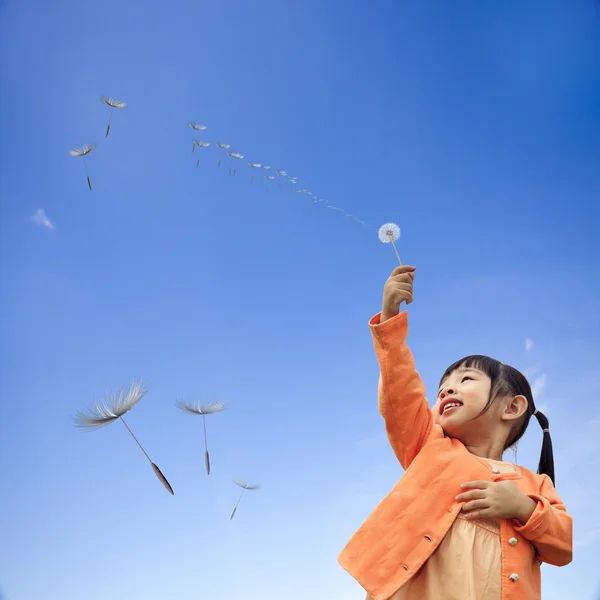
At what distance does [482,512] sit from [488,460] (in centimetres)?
38

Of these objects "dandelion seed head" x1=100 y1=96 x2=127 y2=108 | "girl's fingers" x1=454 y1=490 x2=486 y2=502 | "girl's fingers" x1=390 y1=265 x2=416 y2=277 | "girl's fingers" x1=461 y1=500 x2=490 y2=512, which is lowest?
"girl's fingers" x1=461 y1=500 x2=490 y2=512

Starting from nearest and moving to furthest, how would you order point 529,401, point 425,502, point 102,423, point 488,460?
1. point 425,502
2. point 488,460
3. point 529,401
4. point 102,423

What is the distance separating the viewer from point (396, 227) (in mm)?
3346

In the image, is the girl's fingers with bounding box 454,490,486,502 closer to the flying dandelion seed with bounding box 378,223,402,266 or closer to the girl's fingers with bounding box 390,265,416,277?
the girl's fingers with bounding box 390,265,416,277

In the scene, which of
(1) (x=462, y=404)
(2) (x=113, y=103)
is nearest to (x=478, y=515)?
(1) (x=462, y=404)

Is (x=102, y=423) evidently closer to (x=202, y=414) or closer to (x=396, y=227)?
(x=202, y=414)

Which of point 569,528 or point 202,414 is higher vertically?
point 202,414

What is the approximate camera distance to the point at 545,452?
3.18 m

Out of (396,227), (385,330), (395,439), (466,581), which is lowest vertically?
(466,581)

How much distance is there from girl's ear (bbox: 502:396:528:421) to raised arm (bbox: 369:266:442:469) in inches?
18.4

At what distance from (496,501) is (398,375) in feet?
2.22

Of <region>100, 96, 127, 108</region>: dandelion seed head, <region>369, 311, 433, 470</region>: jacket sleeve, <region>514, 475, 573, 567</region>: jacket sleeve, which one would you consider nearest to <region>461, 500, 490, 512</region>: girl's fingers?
<region>514, 475, 573, 567</region>: jacket sleeve

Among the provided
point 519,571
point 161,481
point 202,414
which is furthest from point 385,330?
point 202,414

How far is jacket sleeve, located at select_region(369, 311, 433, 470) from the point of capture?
2.69m
